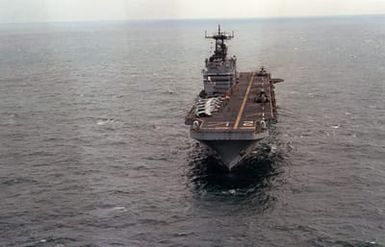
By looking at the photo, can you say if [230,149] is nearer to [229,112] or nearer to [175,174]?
[175,174]

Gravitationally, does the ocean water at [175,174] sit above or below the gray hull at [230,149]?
below

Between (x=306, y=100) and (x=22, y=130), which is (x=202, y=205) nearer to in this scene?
(x=22, y=130)

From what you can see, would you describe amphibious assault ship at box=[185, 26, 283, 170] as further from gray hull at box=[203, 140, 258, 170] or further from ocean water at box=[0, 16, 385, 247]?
ocean water at box=[0, 16, 385, 247]

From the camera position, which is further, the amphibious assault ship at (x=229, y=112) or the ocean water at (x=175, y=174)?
the amphibious assault ship at (x=229, y=112)

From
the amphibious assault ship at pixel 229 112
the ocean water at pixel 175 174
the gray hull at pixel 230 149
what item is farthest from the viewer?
the gray hull at pixel 230 149

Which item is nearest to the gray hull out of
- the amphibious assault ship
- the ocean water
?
the amphibious assault ship

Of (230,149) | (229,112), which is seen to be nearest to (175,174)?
(230,149)

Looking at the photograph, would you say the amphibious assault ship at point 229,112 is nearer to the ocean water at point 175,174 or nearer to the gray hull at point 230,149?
the gray hull at point 230,149

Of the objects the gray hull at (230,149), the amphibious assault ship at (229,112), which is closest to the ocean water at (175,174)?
the gray hull at (230,149)

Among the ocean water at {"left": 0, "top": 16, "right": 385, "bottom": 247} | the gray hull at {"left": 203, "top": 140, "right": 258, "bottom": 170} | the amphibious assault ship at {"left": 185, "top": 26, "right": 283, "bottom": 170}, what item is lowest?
the ocean water at {"left": 0, "top": 16, "right": 385, "bottom": 247}

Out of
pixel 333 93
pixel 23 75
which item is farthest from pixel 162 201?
pixel 23 75
